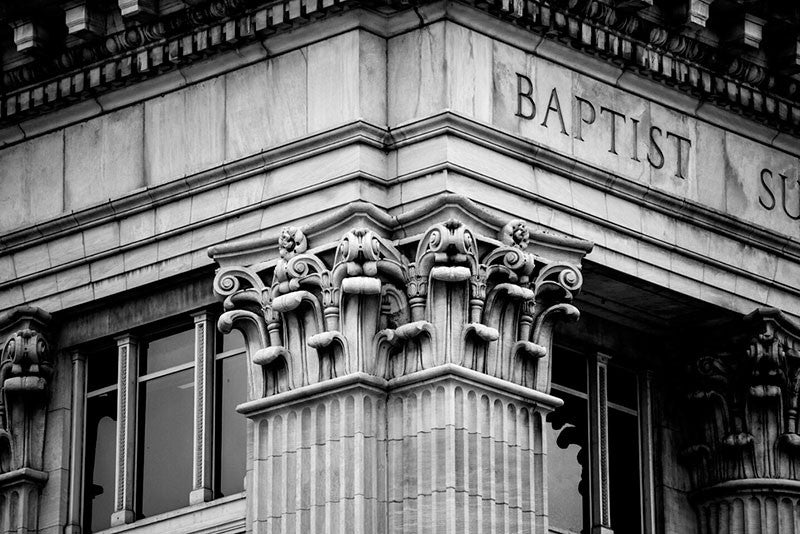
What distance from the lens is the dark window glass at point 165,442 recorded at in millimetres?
40156

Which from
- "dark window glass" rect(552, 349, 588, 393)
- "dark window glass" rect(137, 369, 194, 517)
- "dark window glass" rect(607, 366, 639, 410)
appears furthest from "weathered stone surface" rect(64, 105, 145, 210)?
"dark window glass" rect(607, 366, 639, 410)

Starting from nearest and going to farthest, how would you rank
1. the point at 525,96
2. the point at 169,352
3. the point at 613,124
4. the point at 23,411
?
the point at 525,96
the point at 613,124
the point at 169,352
the point at 23,411

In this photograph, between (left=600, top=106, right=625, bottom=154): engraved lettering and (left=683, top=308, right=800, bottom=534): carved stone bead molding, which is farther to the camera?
(left=683, top=308, right=800, bottom=534): carved stone bead molding

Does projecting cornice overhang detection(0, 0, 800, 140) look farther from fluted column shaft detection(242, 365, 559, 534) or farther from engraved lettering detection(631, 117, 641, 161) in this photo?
fluted column shaft detection(242, 365, 559, 534)

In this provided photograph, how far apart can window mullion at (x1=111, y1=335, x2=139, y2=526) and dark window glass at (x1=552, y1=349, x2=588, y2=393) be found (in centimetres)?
589

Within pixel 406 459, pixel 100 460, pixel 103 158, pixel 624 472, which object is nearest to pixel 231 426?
pixel 100 460

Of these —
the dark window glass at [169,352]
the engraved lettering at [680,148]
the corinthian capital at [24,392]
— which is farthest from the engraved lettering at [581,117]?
the corinthian capital at [24,392]

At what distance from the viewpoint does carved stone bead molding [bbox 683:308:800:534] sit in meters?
41.6

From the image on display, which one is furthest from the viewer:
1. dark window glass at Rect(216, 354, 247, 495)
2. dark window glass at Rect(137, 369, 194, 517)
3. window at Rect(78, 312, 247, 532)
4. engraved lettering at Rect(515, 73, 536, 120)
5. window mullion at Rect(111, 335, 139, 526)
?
window mullion at Rect(111, 335, 139, 526)

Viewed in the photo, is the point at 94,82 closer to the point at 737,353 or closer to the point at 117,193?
the point at 117,193

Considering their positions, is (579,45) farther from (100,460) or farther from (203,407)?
(100,460)

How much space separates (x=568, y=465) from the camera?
135ft

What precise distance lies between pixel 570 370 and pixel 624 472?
1708 millimetres

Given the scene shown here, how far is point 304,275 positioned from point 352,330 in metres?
1.09
